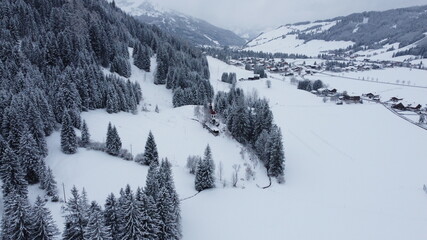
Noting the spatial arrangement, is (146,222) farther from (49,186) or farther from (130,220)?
(49,186)

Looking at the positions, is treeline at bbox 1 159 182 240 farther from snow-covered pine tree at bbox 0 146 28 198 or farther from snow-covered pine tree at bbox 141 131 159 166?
snow-covered pine tree at bbox 141 131 159 166

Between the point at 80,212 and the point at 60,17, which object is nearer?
the point at 80,212

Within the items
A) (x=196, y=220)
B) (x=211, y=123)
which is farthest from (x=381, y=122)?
(x=196, y=220)

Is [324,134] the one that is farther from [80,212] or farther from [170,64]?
[170,64]

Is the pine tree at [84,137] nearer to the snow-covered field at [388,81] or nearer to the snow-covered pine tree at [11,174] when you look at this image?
the snow-covered pine tree at [11,174]

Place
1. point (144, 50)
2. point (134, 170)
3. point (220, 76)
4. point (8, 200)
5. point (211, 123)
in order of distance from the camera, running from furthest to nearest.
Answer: point (220, 76) < point (144, 50) < point (211, 123) < point (134, 170) < point (8, 200)

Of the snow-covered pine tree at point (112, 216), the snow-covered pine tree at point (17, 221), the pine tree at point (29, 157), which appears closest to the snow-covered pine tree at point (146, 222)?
the snow-covered pine tree at point (112, 216)
